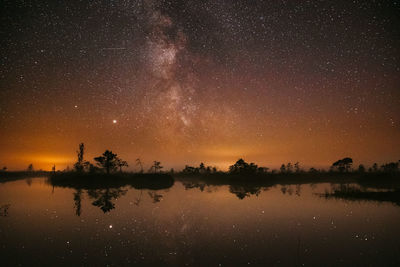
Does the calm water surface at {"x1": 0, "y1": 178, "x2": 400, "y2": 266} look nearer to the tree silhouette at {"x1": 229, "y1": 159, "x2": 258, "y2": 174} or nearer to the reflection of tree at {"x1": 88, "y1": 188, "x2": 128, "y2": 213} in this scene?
the reflection of tree at {"x1": 88, "y1": 188, "x2": 128, "y2": 213}

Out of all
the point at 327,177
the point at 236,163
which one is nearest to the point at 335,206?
the point at 236,163

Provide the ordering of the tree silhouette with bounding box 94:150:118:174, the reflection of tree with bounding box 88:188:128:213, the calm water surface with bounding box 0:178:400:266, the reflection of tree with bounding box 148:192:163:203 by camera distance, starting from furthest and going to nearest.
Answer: the tree silhouette with bounding box 94:150:118:174 < the reflection of tree with bounding box 148:192:163:203 < the reflection of tree with bounding box 88:188:128:213 < the calm water surface with bounding box 0:178:400:266

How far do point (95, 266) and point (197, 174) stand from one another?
142756 millimetres

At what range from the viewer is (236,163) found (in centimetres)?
11612

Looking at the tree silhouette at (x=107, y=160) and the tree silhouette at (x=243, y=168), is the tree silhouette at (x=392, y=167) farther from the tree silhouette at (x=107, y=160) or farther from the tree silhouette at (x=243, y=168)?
the tree silhouette at (x=107, y=160)

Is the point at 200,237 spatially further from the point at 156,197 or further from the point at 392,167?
the point at 392,167

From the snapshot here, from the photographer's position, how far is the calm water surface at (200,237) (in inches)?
603

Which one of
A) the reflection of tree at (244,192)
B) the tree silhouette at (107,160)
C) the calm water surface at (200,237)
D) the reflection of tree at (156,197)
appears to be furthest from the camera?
the tree silhouette at (107,160)

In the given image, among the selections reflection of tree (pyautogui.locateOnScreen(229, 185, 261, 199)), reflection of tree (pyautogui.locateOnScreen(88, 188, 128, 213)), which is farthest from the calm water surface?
reflection of tree (pyautogui.locateOnScreen(229, 185, 261, 199))

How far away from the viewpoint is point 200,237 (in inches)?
803

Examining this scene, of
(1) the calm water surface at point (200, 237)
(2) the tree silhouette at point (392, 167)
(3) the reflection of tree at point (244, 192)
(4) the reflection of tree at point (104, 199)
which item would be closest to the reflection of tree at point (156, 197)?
(4) the reflection of tree at point (104, 199)

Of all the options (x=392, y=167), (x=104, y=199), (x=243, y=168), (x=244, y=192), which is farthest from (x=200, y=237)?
(x=392, y=167)

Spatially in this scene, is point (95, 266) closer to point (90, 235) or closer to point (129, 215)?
point (90, 235)

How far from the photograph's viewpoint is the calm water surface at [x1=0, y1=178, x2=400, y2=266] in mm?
15312
